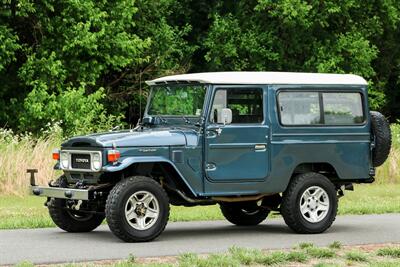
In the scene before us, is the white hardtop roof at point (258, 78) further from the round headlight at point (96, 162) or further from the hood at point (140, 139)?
the round headlight at point (96, 162)

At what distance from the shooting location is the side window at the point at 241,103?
47.8ft

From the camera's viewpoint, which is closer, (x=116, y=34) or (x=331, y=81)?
(x=331, y=81)

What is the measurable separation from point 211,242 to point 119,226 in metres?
1.23

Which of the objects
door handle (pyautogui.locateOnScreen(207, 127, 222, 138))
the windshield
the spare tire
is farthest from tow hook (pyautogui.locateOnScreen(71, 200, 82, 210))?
the spare tire

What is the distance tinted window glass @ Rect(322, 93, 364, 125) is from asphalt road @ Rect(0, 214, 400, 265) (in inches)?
61.3

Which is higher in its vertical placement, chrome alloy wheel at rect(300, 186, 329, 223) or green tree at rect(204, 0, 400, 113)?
green tree at rect(204, 0, 400, 113)

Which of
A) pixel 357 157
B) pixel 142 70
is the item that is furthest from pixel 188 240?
pixel 142 70

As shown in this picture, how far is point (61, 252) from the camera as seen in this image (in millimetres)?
12516

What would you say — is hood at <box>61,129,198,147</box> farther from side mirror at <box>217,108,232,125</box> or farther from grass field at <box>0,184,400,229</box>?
grass field at <box>0,184,400,229</box>

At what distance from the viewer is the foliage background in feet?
107

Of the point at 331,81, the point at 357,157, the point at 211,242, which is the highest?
the point at 331,81

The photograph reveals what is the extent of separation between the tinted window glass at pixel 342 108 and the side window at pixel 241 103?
1.08 m

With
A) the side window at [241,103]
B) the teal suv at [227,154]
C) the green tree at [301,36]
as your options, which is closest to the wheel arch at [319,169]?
the teal suv at [227,154]

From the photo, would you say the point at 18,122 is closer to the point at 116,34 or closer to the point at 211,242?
the point at 116,34
